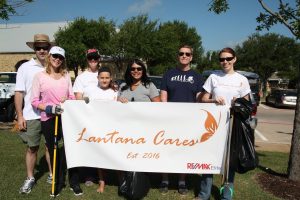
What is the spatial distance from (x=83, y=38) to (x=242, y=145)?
112ft

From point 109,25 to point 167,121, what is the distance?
3439 centimetres

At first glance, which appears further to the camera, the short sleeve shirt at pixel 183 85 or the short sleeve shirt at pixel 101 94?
the short sleeve shirt at pixel 101 94

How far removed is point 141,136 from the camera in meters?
4.94

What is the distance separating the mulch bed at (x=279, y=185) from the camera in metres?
5.24

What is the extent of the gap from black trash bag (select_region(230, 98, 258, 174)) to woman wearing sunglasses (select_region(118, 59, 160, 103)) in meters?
1.18

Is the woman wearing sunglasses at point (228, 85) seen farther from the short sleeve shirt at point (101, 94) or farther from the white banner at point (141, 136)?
the short sleeve shirt at point (101, 94)

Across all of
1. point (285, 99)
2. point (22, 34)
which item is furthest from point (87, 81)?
point (22, 34)

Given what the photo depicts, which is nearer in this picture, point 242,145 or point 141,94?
point 242,145

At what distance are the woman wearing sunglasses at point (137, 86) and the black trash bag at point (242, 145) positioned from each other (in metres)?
1.18

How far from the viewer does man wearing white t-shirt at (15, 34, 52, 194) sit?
494cm

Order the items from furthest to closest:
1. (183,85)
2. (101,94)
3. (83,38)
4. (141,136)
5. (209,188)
Result: (83,38), (101,94), (183,85), (141,136), (209,188)

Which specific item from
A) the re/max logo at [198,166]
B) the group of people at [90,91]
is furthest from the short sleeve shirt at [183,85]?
the re/max logo at [198,166]

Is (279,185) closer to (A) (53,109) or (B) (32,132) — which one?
(A) (53,109)

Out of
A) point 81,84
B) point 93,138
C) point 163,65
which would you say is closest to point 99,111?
point 93,138
